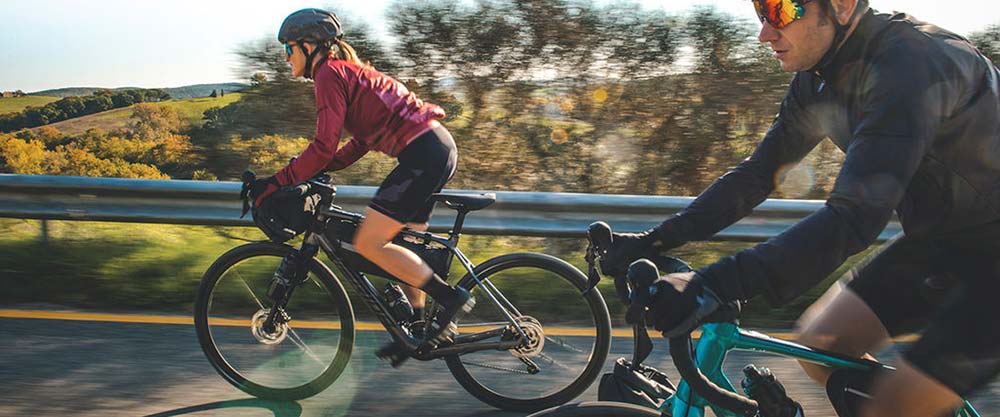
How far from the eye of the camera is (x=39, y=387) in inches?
156

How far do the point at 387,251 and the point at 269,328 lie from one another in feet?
2.24

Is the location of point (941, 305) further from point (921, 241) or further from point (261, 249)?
point (261, 249)

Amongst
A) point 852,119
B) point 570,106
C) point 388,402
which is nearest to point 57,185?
point 388,402

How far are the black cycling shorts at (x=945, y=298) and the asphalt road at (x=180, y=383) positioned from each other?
1.68 m

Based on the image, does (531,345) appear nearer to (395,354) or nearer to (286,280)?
(395,354)

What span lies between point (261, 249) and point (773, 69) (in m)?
5.65

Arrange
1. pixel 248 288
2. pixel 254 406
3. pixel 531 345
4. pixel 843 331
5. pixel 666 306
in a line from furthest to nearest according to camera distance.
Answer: pixel 248 288
pixel 531 345
pixel 254 406
pixel 843 331
pixel 666 306

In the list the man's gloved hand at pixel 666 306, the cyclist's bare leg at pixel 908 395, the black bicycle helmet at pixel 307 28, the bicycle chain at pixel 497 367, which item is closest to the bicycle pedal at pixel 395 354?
the bicycle chain at pixel 497 367

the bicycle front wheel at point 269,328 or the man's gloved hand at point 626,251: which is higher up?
the man's gloved hand at point 626,251

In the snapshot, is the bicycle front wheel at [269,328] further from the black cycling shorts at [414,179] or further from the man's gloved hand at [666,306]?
the man's gloved hand at [666,306]

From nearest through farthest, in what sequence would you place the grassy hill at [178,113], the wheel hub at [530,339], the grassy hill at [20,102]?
the wheel hub at [530,339]
the grassy hill at [20,102]
the grassy hill at [178,113]

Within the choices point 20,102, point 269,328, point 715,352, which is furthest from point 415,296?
point 20,102

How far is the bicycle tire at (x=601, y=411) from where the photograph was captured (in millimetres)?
1938

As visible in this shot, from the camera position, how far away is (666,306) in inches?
65.9
